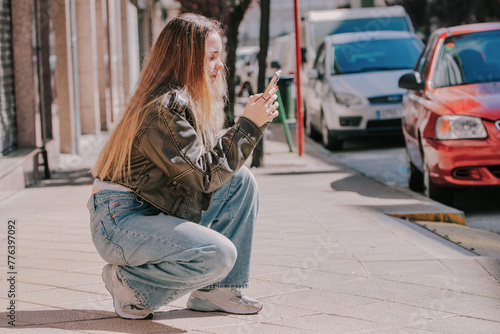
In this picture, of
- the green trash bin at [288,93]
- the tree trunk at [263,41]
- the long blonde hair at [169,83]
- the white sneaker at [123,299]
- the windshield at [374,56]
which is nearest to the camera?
the long blonde hair at [169,83]

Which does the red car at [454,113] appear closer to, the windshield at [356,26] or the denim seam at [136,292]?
the denim seam at [136,292]

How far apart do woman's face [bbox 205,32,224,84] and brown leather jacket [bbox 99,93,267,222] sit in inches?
9.3

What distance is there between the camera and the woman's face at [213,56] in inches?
138

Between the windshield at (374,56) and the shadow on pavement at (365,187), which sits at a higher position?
the windshield at (374,56)

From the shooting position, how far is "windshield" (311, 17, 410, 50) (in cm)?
1616

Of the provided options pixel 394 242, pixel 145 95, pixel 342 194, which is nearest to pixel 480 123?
pixel 342 194

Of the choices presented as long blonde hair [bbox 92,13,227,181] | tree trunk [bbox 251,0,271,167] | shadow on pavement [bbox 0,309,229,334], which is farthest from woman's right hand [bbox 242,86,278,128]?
tree trunk [bbox 251,0,271,167]

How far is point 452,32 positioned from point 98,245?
224 inches

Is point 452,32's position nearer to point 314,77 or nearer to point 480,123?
point 480,123

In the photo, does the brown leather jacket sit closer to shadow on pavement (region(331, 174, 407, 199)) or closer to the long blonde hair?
the long blonde hair

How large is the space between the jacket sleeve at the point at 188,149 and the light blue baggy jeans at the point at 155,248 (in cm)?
20

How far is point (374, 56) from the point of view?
1297 centimetres

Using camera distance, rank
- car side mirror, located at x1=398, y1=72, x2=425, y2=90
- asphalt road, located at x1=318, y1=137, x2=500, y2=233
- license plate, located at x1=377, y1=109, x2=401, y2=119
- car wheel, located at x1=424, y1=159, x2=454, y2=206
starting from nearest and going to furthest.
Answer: asphalt road, located at x1=318, y1=137, x2=500, y2=233
car wheel, located at x1=424, y1=159, x2=454, y2=206
car side mirror, located at x1=398, y1=72, x2=425, y2=90
license plate, located at x1=377, y1=109, x2=401, y2=119

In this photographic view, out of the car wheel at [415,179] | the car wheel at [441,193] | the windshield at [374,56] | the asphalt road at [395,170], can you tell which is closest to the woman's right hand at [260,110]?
the asphalt road at [395,170]
